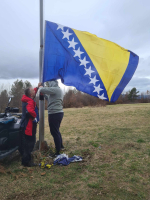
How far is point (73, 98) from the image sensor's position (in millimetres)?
35438

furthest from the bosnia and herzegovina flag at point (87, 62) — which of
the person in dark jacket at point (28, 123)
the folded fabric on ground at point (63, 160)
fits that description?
the folded fabric on ground at point (63, 160)

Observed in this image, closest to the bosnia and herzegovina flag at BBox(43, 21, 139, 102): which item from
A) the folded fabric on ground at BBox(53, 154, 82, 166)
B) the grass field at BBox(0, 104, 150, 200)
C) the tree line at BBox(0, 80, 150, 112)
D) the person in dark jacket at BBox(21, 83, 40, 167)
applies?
the person in dark jacket at BBox(21, 83, 40, 167)

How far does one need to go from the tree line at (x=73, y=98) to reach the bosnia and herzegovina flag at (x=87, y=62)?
625 cm

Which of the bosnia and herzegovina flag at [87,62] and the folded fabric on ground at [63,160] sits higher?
the bosnia and herzegovina flag at [87,62]

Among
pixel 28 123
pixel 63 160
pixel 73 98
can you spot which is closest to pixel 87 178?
pixel 63 160

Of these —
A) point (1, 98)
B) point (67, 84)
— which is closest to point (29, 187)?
point (67, 84)

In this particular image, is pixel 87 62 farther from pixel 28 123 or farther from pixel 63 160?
pixel 63 160

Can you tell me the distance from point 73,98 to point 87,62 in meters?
30.8

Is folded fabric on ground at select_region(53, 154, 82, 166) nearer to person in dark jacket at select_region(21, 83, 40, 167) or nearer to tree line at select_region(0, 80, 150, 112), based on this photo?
person in dark jacket at select_region(21, 83, 40, 167)

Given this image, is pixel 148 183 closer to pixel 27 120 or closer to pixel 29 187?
pixel 29 187

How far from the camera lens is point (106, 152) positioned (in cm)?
452

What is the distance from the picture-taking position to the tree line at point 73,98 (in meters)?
23.6

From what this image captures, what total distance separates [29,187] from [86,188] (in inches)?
38.6

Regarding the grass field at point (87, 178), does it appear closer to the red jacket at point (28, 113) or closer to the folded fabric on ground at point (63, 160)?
the folded fabric on ground at point (63, 160)
